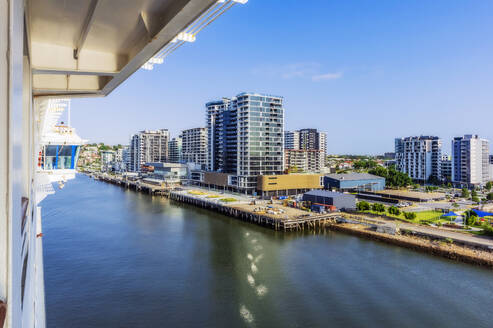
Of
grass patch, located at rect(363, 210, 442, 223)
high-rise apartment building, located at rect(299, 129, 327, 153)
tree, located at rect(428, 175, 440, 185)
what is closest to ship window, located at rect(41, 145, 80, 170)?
grass patch, located at rect(363, 210, 442, 223)

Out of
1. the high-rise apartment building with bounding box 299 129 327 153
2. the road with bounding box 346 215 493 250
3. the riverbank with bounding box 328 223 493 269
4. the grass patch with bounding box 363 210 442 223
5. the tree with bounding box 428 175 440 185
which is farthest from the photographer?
the high-rise apartment building with bounding box 299 129 327 153

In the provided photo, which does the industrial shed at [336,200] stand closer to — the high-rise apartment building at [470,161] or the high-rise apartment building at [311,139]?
the high-rise apartment building at [470,161]

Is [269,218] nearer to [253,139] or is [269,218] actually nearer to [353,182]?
[253,139]

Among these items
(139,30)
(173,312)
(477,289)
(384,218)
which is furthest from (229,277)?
(384,218)

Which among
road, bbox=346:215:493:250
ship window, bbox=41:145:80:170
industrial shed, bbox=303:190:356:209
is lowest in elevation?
road, bbox=346:215:493:250

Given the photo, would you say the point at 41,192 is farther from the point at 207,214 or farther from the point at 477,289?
the point at 207,214

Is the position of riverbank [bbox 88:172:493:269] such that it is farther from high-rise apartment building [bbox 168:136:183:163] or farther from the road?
high-rise apartment building [bbox 168:136:183:163]
